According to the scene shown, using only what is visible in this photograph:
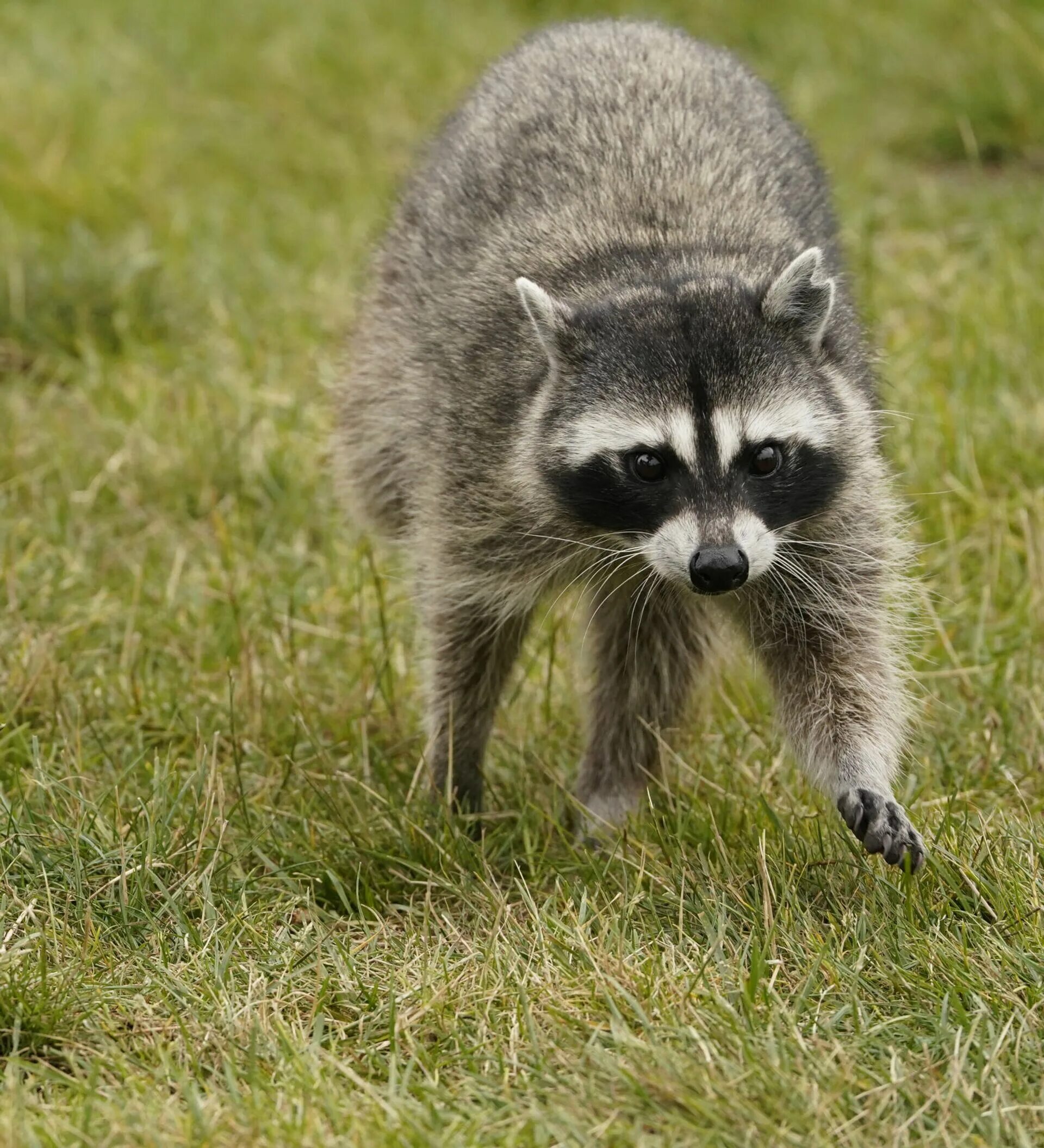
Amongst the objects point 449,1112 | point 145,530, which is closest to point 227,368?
point 145,530

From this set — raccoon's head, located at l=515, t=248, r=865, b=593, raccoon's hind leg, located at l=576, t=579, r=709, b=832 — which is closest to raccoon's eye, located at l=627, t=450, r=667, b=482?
raccoon's head, located at l=515, t=248, r=865, b=593

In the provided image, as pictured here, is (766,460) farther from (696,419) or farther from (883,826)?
(883,826)

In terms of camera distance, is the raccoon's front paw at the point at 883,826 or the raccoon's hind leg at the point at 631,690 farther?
the raccoon's hind leg at the point at 631,690

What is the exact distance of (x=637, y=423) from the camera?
12.7ft

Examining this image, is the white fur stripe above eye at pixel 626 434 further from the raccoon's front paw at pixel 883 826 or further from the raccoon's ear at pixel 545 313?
the raccoon's front paw at pixel 883 826

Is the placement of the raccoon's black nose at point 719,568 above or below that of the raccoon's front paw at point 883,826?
above

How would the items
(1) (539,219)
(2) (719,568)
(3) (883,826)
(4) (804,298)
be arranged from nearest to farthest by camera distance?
1. (2) (719,568)
2. (3) (883,826)
3. (4) (804,298)
4. (1) (539,219)

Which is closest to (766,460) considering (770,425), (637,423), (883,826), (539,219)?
(770,425)

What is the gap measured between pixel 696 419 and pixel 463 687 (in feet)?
3.72

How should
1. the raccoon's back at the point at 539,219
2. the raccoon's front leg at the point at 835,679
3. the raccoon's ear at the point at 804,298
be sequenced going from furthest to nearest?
the raccoon's back at the point at 539,219, the raccoon's front leg at the point at 835,679, the raccoon's ear at the point at 804,298

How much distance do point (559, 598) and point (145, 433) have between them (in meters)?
2.10

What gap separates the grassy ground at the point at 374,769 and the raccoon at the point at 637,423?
0.21 metres

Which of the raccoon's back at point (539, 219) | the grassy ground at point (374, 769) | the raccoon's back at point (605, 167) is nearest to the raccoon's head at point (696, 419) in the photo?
the raccoon's back at point (539, 219)

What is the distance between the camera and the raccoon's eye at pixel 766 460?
389 centimetres
